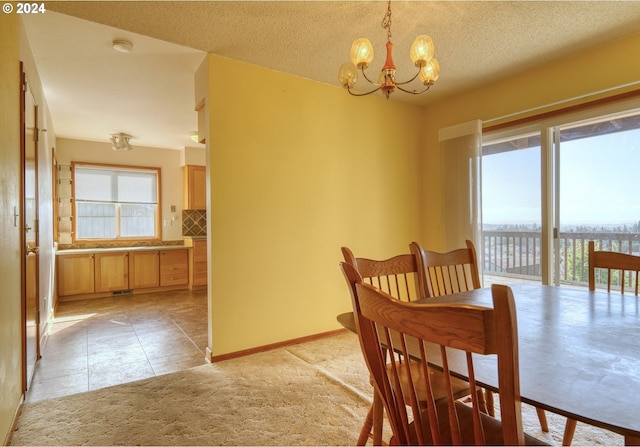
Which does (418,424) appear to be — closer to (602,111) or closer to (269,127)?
(269,127)

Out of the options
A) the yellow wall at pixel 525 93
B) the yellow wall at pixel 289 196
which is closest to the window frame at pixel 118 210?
the yellow wall at pixel 289 196

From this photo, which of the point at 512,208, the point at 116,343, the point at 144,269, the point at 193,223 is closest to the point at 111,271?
the point at 144,269

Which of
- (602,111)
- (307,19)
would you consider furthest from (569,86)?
(307,19)

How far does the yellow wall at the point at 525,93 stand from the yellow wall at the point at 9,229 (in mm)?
3190

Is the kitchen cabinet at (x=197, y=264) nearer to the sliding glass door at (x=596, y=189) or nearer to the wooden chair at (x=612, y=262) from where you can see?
the sliding glass door at (x=596, y=189)

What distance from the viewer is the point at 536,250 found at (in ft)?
10.5

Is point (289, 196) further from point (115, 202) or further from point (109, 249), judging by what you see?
point (115, 202)

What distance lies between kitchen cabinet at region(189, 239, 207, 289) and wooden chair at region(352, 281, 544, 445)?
524 centimetres

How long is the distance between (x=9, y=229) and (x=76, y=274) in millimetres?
3774

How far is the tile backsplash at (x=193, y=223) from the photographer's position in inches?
241

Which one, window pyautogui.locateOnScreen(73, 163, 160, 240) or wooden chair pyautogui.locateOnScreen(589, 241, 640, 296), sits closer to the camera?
wooden chair pyautogui.locateOnScreen(589, 241, 640, 296)

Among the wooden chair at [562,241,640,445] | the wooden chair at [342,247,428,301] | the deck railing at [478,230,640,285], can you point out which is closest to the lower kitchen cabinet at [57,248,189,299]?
the deck railing at [478,230,640,285]

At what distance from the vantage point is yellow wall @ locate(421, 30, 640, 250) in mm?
2609

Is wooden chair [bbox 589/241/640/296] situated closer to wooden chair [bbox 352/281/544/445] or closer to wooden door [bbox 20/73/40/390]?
wooden chair [bbox 352/281/544/445]
